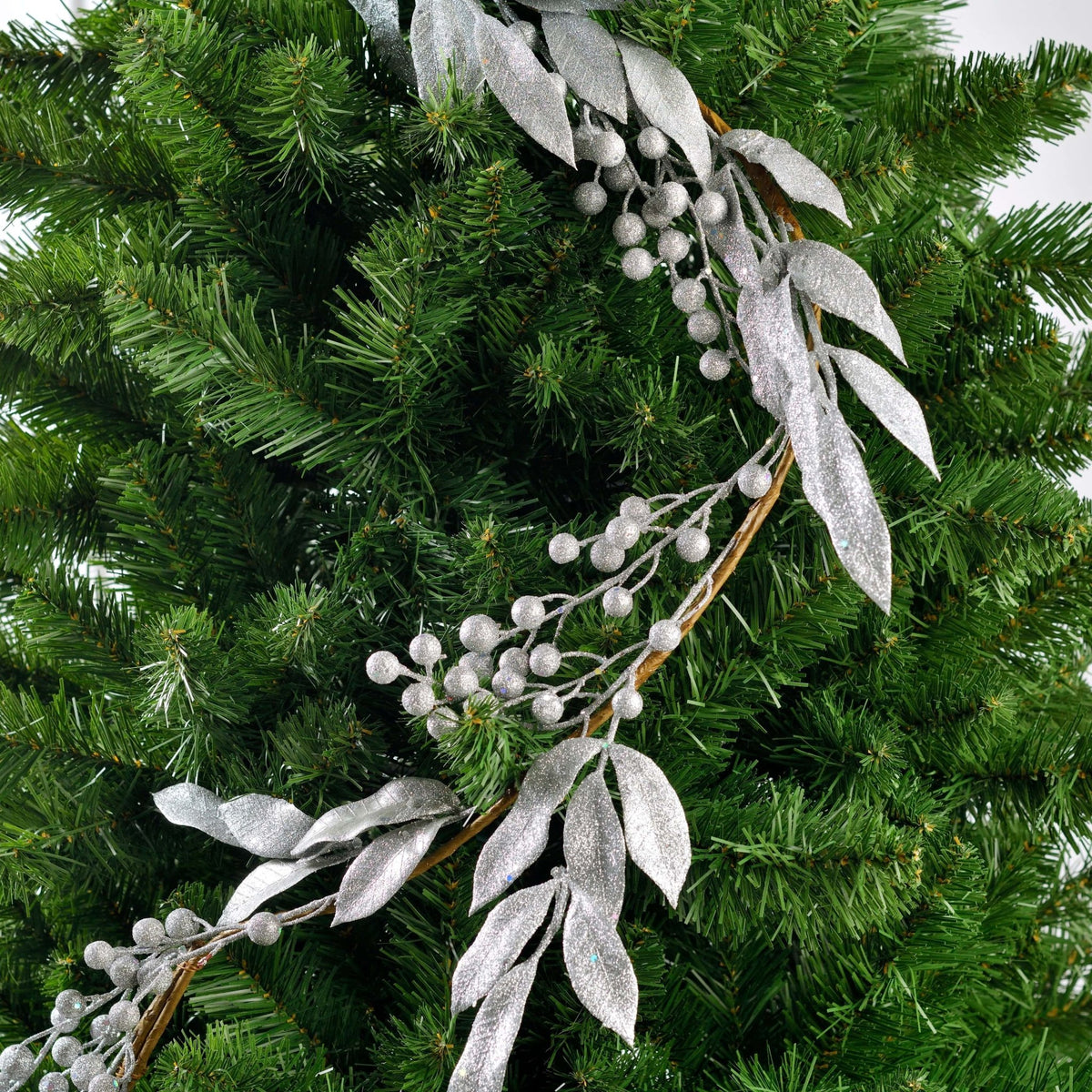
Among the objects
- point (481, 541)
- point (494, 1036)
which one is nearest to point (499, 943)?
point (494, 1036)

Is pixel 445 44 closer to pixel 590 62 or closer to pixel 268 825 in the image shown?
pixel 590 62

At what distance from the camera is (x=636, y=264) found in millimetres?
396

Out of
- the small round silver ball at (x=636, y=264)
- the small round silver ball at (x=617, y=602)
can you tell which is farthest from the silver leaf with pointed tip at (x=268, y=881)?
the small round silver ball at (x=636, y=264)

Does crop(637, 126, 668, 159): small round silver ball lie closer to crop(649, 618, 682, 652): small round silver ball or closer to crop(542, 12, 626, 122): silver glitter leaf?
crop(542, 12, 626, 122): silver glitter leaf

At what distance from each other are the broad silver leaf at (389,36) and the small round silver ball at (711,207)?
0.12 meters

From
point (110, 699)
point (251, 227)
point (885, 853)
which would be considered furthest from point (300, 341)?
point (885, 853)

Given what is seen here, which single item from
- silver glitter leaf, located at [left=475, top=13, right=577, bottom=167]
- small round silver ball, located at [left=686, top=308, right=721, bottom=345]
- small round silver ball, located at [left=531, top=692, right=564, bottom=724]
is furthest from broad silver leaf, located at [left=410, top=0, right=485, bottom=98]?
small round silver ball, located at [left=531, top=692, right=564, bottom=724]

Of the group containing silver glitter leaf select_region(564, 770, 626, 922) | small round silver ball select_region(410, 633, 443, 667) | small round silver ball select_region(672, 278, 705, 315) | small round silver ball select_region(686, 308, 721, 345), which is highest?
small round silver ball select_region(672, 278, 705, 315)

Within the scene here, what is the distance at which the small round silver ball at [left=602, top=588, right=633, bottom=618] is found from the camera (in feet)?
1.19

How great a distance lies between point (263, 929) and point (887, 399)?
27 cm

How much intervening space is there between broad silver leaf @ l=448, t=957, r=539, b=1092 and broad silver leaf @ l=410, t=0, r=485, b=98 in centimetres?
30

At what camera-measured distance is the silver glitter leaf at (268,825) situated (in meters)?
0.38

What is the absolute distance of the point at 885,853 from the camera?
38 centimetres

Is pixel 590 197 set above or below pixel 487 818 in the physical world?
above
